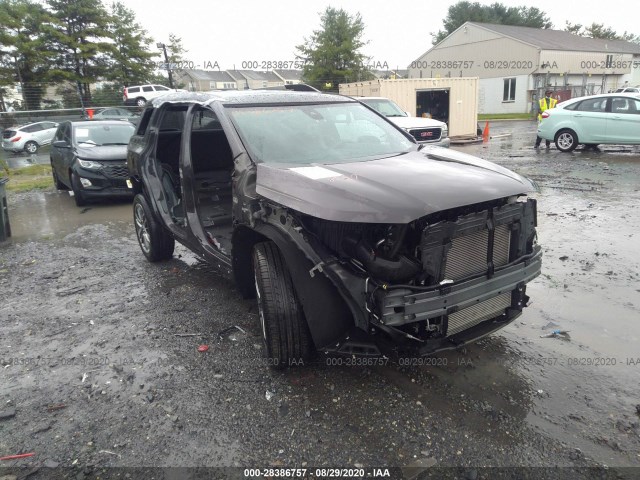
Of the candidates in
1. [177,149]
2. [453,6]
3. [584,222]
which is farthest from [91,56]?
[453,6]

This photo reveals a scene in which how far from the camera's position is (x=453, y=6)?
6272 cm

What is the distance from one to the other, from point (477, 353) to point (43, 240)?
22.0 ft

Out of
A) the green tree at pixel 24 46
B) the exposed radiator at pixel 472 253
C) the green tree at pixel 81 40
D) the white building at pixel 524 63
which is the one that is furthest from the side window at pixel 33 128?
the white building at pixel 524 63

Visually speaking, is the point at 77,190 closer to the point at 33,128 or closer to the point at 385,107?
the point at 385,107

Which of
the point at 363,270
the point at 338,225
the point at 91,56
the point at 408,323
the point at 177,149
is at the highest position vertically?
the point at 91,56

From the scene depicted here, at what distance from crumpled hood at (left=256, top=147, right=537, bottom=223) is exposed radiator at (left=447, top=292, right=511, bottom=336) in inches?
27.9

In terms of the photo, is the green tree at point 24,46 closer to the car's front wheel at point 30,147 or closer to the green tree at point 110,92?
the green tree at point 110,92

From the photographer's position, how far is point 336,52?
119 feet

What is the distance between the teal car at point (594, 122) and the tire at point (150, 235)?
40.0 ft

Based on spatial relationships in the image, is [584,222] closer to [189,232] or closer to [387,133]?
[387,133]

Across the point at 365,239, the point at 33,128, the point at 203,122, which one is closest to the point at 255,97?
the point at 203,122

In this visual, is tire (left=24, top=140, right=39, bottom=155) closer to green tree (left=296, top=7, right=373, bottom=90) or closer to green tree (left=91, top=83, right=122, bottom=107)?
green tree (left=91, top=83, right=122, bottom=107)

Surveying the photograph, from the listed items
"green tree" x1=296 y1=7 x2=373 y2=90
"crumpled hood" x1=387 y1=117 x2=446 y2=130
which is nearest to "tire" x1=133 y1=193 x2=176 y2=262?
"crumpled hood" x1=387 y1=117 x2=446 y2=130

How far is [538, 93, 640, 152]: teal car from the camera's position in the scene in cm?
1214
